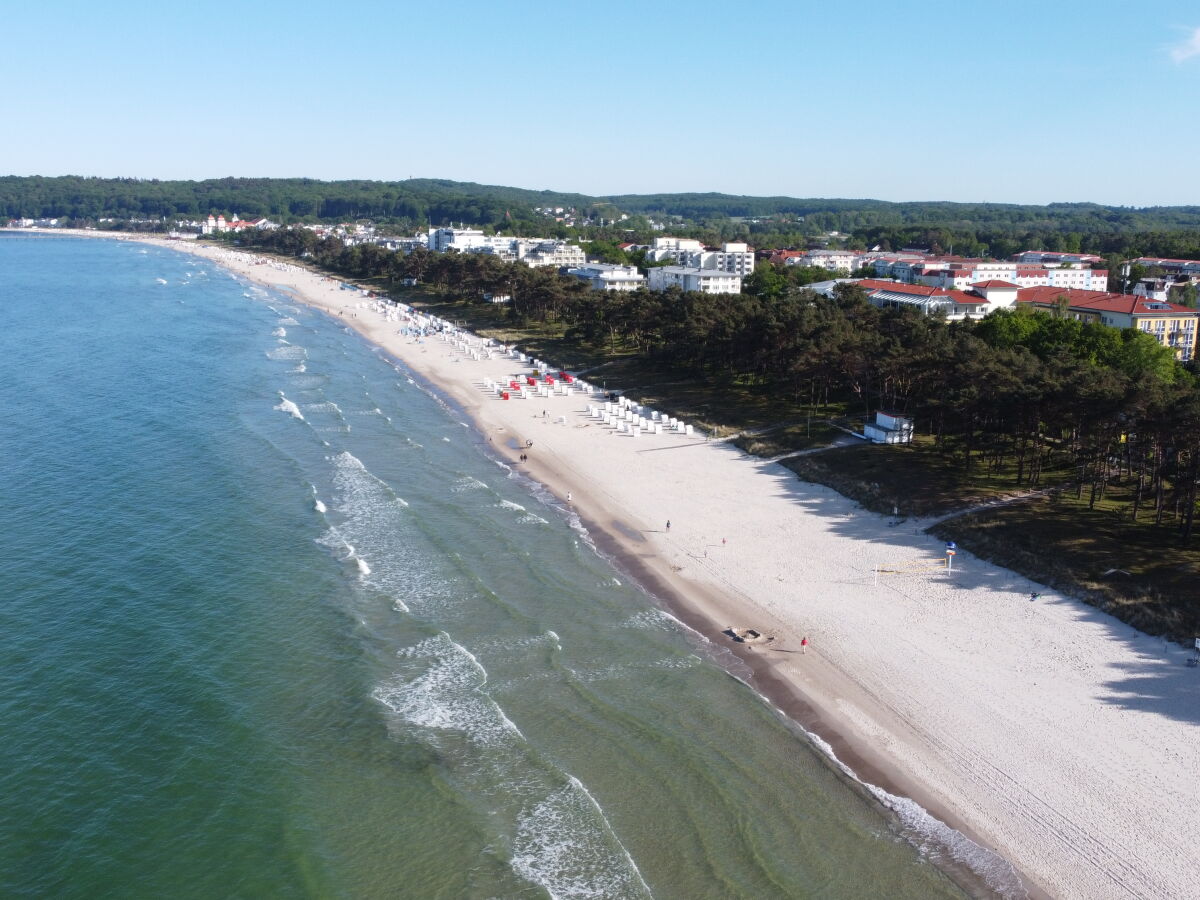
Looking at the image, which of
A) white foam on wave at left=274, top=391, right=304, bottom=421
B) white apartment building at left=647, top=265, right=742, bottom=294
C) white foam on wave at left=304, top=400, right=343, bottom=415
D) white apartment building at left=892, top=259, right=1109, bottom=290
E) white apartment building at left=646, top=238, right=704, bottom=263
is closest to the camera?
white foam on wave at left=274, top=391, right=304, bottom=421

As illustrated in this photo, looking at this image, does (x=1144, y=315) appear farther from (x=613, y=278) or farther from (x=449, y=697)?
(x=449, y=697)

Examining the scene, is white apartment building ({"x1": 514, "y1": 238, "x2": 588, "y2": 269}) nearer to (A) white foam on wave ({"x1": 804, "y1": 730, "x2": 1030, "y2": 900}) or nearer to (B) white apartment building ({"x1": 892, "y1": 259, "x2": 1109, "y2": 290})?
(B) white apartment building ({"x1": 892, "y1": 259, "x2": 1109, "y2": 290})

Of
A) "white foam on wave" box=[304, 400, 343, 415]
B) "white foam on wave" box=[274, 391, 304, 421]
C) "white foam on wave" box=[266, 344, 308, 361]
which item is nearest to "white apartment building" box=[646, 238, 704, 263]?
"white foam on wave" box=[266, 344, 308, 361]

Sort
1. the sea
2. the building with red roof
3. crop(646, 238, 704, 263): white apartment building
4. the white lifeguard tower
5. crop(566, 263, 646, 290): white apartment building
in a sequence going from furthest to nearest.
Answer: crop(646, 238, 704, 263): white apartment building
crop(566, 263, 646, 290): white apartment building
the building with red roof
the white lifeguard tower
the sea

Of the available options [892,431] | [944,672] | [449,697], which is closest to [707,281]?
[892,431]

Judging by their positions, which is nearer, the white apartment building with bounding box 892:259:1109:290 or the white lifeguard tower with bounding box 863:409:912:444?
the white lifeguard tower with bounding box 863:409:912:444

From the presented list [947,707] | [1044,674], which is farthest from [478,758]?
[1044,674]
